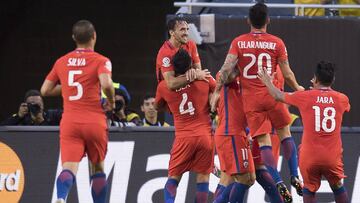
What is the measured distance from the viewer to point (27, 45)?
23328 millimetres

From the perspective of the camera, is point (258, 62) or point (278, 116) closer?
point (258, 62)

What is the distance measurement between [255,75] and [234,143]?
33.3 inches

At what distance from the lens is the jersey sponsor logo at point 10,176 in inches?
654

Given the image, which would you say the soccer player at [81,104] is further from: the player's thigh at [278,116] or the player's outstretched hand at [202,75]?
Answer: the player's thigh at [278,116]

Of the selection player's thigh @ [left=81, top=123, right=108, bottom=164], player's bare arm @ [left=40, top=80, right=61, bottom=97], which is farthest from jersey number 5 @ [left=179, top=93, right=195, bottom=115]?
player's bare arm @ [left=40, top=80, right=61, bottom=97]

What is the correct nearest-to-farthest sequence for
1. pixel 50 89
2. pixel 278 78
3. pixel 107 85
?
1. pixel 107 85
2. pixel 50 89
3. pixel 278 78

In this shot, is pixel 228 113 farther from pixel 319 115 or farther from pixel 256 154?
pixel 319 115

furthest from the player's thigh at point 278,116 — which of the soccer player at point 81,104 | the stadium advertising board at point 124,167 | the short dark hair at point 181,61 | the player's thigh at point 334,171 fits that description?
the stadium advertising board at point 124,167

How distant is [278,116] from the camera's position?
47.8 feet

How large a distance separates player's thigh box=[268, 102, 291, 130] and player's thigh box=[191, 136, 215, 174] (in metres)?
0.82

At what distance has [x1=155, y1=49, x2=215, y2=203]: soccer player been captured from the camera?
48.6 feet

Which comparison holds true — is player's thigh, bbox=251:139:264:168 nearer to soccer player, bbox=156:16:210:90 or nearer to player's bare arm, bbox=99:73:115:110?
soccer player, bbox=156:16:210:90

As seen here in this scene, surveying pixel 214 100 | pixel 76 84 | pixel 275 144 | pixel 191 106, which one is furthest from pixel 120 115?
pixel 76 84

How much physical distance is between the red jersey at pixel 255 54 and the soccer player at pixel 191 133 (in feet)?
1.98
